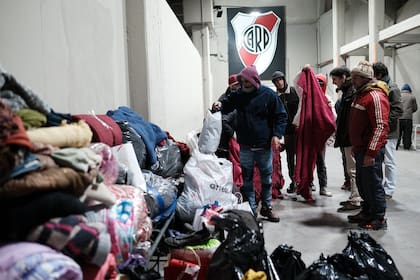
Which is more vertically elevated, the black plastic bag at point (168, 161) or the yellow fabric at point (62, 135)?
the yellow fabric at point (62, 135)

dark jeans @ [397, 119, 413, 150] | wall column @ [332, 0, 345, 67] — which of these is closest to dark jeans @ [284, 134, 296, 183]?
dark jeans @ [397, 119, 413, 150]

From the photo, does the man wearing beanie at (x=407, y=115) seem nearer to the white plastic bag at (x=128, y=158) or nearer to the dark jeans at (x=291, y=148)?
the dark jeans at (x=291, y=148)

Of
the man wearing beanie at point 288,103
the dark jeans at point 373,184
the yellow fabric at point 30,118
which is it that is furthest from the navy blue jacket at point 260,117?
the yellow fabric at point 30,118

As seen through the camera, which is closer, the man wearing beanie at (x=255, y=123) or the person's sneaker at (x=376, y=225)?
the person's sneaker at (x=376, y=225)

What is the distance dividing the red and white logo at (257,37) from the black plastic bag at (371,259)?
8292 millimetres

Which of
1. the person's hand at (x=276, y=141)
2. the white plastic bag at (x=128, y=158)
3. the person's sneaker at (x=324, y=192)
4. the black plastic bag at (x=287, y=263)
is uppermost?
the white plastic bag at (x=128, y=158)

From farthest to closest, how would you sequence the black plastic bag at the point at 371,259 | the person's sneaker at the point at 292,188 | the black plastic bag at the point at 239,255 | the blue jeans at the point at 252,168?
the person's sneaker at the point at 292,188 → the blue jeans at the point at 252,168 → the black plastic bag at the point at 371,259 → the black plastic bag at the point at 239,255

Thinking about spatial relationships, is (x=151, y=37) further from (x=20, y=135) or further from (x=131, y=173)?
(x=20, y=135)

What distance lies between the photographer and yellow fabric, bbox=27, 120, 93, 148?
88 cm

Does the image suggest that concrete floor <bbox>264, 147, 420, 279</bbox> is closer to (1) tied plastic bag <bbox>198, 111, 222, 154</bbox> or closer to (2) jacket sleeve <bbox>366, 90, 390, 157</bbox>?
(2) jacket sleeve <bbox>366, 90, 390, 157</bbox>

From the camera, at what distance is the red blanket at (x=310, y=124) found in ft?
12.0

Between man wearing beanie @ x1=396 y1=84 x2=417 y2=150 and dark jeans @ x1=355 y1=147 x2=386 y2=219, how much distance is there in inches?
226

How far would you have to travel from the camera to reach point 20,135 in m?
0.73

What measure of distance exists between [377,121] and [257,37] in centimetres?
756
